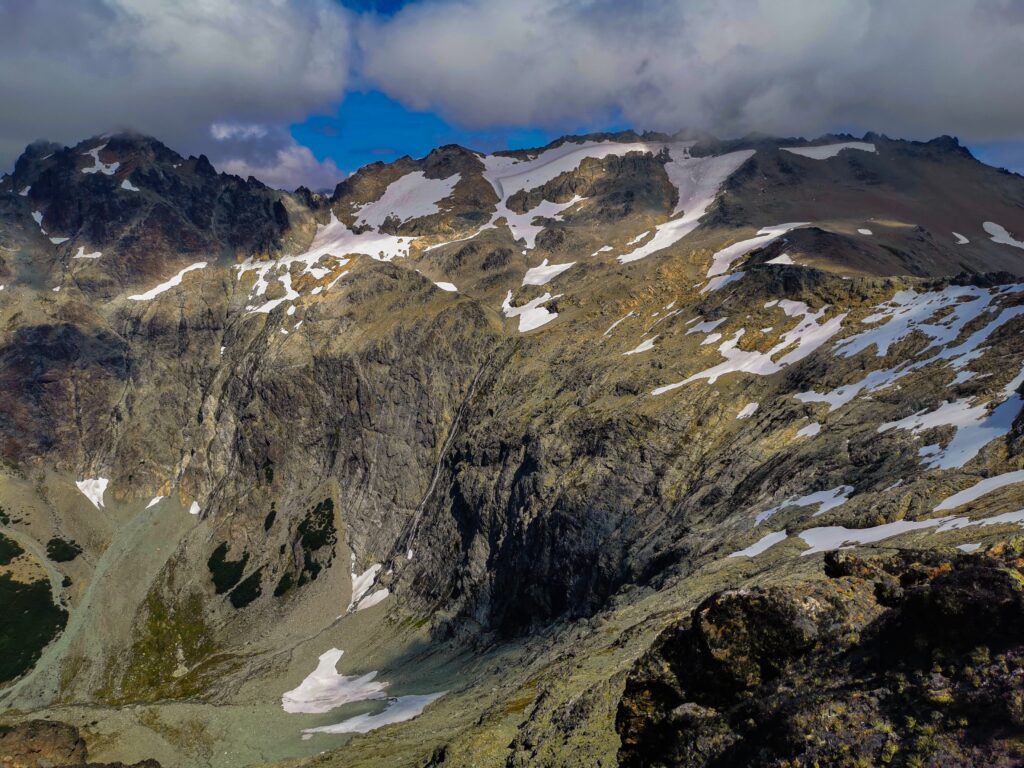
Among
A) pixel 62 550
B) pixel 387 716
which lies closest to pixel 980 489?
pixel 387 716

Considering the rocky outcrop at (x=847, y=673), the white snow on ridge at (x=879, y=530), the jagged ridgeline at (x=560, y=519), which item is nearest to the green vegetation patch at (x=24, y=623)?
the jagged ridgeline at (x=560, y=519)

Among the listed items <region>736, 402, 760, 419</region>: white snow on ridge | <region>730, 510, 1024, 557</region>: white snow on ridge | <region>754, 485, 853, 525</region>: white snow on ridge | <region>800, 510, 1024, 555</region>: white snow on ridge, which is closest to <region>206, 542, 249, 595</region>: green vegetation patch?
<region>736, 402, 760, 419</region>: white snow on ridge

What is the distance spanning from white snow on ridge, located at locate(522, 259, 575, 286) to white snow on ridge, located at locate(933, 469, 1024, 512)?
14670cm

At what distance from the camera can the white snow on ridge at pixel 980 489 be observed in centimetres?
3206

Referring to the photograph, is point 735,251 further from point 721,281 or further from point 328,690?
point 328,690

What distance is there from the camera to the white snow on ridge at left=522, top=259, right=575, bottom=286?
184m

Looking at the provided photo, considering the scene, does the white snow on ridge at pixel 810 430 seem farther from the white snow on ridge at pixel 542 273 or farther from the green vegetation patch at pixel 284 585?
the white snow on ridge at pixel 542 273

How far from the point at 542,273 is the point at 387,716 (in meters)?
137

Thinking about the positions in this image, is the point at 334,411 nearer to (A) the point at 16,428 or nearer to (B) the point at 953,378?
(A) the point at 16,428

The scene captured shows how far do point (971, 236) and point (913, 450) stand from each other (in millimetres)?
189369

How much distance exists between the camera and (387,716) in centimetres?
7275

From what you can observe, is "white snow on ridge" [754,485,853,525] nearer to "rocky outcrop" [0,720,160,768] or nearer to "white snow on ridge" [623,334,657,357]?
"rocky outcrop" [0,720,160,768]

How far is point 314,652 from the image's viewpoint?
11438cm

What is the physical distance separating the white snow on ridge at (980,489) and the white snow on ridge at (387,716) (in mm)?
51361
